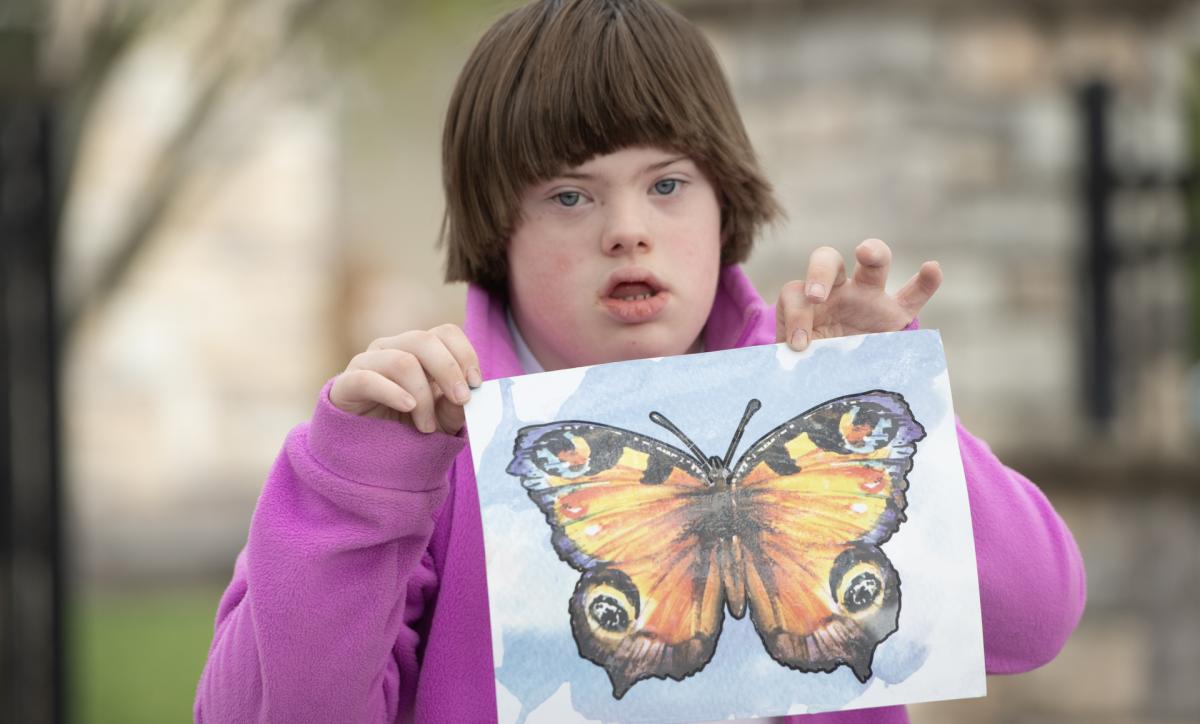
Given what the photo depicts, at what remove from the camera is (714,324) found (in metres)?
1.59

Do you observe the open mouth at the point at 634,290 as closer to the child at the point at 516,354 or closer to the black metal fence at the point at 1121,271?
the child at the point at 516,354

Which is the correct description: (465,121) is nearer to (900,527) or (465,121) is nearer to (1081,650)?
(900,527)

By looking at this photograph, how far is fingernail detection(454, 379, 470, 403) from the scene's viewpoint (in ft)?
4.17

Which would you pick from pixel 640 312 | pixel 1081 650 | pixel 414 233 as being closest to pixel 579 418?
pixel 640 312

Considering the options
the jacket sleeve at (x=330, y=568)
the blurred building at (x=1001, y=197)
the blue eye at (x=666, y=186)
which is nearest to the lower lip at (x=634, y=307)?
the blue eye at (x=666, y=186)

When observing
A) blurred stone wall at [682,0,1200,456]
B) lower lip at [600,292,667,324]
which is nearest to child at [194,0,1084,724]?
lower lip at [600,292,667,324]

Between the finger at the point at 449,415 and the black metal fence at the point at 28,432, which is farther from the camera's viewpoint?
the black metal fence at the point at 28,432

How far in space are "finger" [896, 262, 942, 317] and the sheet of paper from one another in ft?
0.19

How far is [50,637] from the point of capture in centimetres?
358

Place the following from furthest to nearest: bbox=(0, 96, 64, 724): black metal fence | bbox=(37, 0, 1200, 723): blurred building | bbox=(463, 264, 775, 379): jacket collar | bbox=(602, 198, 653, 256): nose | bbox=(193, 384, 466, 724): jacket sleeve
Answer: bbox=(0, 96, 64, 724): black metal fence < bbox=(37, 0, 1200, 723): blurred building < bbox=(463, 264, 775, 379): jacket collar < bbox=(602, 198, 653, 256): nose < bbox=(193, 384, 466, 724): jacket sleeve

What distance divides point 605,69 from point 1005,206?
2.48 meters

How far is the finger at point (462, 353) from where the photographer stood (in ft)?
4.22

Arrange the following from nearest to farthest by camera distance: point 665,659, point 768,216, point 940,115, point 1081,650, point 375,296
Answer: point 665,659, point 768,216, point 1081,650, point 940,115, point 375,296

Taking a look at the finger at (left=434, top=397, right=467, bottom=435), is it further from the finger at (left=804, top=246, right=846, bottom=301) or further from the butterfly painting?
the finger at (left=804, top=246, right=846, bottom=301)
